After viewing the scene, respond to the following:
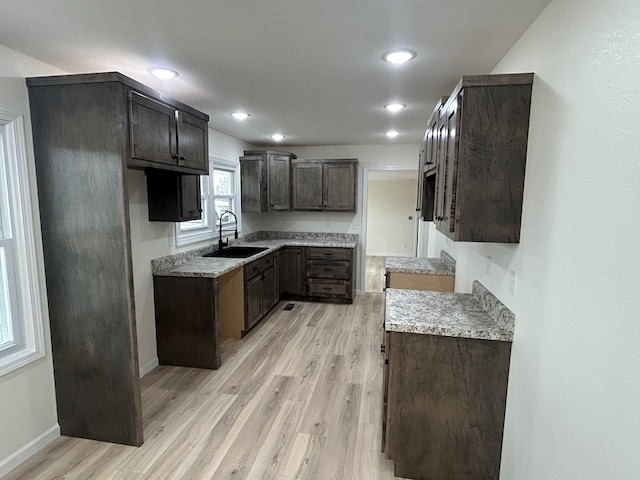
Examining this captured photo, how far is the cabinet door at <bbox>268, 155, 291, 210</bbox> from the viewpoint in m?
5.20

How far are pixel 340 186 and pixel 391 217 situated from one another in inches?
185

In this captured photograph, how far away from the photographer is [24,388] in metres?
2.06

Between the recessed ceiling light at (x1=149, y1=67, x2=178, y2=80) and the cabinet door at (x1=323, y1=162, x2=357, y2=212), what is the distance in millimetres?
3062

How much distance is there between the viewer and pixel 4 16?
Answer: 158 centimetres

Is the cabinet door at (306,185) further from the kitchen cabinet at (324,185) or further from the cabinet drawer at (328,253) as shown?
the cabinet drawer at (328,253)

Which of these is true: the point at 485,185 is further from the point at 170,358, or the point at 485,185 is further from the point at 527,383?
the point at 170,358

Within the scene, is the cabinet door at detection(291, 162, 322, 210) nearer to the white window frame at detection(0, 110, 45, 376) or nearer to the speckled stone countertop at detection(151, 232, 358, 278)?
the speckled stone countertop at detection(151, 232, 358, 278)

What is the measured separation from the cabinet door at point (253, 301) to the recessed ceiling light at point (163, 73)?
2196 millimetres

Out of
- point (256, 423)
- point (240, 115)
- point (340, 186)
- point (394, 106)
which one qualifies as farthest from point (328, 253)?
point (256, 423)

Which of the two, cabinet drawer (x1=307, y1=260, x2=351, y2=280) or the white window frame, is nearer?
the white window frame

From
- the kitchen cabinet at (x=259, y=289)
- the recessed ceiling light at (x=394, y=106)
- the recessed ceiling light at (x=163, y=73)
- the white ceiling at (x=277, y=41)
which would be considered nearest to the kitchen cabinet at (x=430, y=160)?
the white ceiling at (x=277, y=41)

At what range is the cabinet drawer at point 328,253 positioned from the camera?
5.06 m

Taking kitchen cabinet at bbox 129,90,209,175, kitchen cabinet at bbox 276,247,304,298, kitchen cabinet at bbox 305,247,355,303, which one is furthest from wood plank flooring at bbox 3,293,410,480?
kitchen cabinet at bbox 129,90,209,175

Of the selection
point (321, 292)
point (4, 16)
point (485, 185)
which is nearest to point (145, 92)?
point (4, 16)
